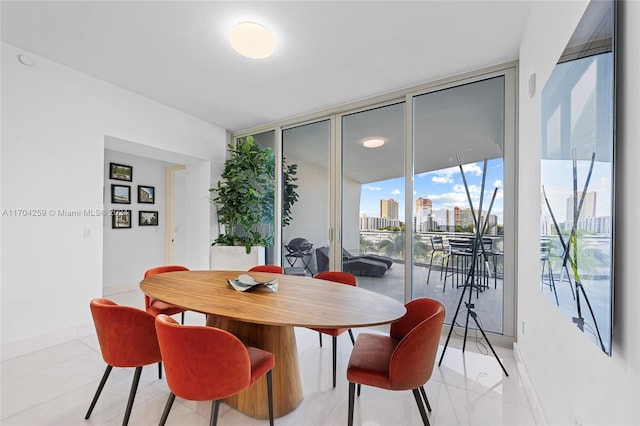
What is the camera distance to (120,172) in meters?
4.93

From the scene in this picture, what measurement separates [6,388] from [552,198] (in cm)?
380

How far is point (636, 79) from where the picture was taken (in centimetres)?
82

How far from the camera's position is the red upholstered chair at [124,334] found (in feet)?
5.33

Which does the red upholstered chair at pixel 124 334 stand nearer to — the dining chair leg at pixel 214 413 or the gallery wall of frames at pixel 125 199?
the dining chair leg at pixel 214 413

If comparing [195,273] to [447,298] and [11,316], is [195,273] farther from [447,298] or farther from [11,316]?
[447,298]

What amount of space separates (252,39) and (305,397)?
8.94 feet

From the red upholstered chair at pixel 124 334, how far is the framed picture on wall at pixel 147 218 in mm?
4057

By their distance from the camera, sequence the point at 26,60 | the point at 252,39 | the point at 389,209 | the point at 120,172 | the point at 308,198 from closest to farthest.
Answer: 1. the point at 252,39
2. the point at 26,60
3. the point at 389,209
4. the point at 308,198
5. the point at 120,172

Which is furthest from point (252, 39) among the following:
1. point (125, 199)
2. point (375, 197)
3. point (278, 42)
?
point (125, 199)

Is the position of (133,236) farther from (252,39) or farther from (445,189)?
(445,189)

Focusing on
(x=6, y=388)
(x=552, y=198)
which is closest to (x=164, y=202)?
(x=6, y=388)

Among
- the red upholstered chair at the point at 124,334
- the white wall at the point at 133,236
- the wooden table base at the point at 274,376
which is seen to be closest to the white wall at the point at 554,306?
the wooden table base at the point at 274,376

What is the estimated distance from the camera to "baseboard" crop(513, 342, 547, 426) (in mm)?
1794

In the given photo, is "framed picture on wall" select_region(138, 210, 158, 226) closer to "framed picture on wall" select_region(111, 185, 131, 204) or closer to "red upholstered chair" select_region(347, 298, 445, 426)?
"framed picture on wall" select_region(111, 185, 131, 204)
